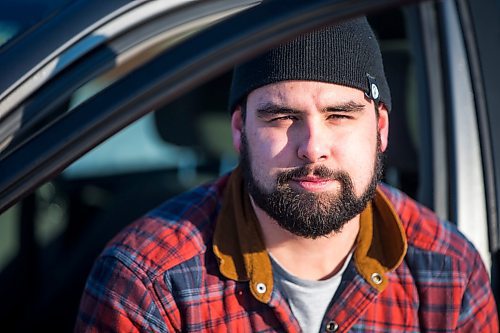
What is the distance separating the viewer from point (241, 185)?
7.72 ft

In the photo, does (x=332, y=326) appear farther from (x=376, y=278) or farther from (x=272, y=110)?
(x=272, y=110)

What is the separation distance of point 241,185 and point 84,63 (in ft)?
2.52

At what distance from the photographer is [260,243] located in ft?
7.30

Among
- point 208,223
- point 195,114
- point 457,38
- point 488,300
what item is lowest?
point 488,300

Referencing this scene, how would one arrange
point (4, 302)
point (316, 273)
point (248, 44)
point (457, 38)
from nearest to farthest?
point (248, 44), point (316, 273), point (457, 38), point (4, 302)

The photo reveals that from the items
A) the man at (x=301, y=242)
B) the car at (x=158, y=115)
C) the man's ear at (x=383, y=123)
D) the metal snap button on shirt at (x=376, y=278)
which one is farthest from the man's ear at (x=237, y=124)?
the metal snap button on shirt at (x=376, y=278)

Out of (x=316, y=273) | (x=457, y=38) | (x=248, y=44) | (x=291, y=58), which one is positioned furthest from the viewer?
(x=457, y=38)

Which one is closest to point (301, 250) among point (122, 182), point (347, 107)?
point (347, 107)

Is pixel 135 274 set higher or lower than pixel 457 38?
lower

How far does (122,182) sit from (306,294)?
1913mm

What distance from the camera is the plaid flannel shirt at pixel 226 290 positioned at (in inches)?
81.8

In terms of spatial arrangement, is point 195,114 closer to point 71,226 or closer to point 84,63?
point 71,226

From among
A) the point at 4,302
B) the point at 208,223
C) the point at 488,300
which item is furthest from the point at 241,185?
the point at 4,302

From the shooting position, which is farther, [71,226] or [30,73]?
[71,226]
